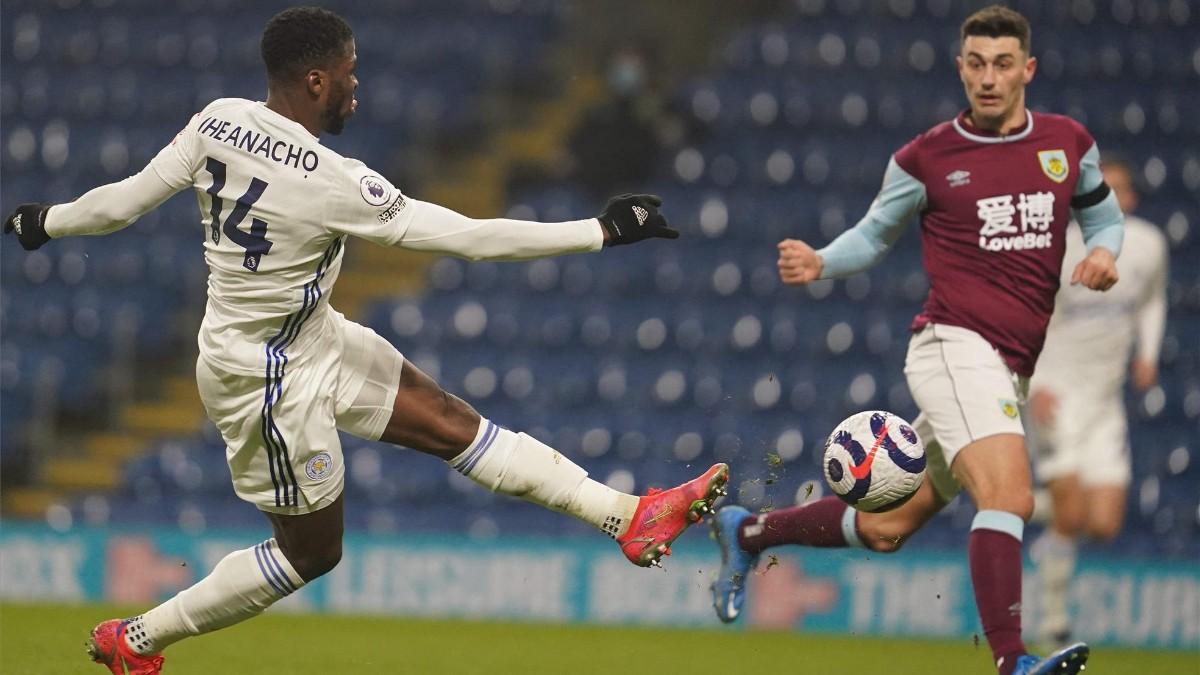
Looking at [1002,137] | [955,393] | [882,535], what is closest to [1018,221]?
[1002,137]

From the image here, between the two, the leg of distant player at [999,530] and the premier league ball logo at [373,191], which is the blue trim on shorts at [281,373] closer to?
the premier league ball logo at [373,191]

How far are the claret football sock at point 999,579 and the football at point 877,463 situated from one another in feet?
0.86

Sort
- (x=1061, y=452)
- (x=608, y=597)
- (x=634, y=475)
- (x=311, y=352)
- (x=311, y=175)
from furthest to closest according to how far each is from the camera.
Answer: (x=634, y=475), (x=608, y=597), (x=1061, y=452), (x=311, y=352), (x=311, y=175)

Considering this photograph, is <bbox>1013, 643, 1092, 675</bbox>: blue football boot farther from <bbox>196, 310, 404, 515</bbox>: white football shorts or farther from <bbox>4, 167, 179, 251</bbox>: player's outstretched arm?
<bbox>4, 167, 179, 251</bbox>: player's outstretched arm

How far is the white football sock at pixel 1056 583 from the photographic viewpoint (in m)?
7.52

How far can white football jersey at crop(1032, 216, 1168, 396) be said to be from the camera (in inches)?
316

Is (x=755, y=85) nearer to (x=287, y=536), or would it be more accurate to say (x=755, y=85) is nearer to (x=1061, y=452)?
(x=1061, y=452)

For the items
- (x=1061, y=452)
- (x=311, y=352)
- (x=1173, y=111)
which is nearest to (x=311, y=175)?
(x=311, y=352)

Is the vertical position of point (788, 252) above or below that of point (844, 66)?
below

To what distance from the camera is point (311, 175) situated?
456cm

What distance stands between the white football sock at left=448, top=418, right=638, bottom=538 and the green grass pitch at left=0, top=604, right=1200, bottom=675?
1.43 meters

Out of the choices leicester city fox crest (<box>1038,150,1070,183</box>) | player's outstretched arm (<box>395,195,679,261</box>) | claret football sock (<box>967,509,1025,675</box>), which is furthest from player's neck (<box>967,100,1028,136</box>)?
player's outstretched arm (<box>395,195,679,261</box>)

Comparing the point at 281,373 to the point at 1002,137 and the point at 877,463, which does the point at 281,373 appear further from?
the point at 1002,137

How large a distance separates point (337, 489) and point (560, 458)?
27.8 inches
